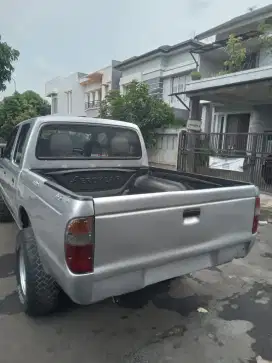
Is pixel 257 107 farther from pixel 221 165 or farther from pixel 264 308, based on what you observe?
pixel 264 308

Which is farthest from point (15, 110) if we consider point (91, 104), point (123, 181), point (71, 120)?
point (123, 181)

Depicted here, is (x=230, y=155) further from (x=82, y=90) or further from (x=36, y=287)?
(x=82, y=90)

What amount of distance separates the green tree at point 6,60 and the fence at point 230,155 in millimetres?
7059

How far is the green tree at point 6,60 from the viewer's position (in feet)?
35.5

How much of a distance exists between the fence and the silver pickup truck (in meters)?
6.34

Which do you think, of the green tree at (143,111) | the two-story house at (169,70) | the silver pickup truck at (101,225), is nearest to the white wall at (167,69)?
the two-story house at (169,70)

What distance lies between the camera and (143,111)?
50.4 ft

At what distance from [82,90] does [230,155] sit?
2097 cm

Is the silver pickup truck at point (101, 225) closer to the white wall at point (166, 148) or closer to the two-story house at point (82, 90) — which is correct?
the white wall at point (166, 148)

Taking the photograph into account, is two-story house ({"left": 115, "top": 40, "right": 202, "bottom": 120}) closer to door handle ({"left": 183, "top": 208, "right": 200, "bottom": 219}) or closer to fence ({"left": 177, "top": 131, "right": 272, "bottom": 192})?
fence ({"left": 177, "top": 131, "right": 272, "bottom": 192})

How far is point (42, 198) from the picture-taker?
2.48m

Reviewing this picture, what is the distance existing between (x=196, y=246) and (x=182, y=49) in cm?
1701

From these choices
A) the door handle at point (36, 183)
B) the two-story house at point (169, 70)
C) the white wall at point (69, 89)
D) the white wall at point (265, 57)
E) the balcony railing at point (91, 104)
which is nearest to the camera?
the door handle at point (36, 183)

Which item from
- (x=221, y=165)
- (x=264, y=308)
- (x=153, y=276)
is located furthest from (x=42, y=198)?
(x=221, y=165)
